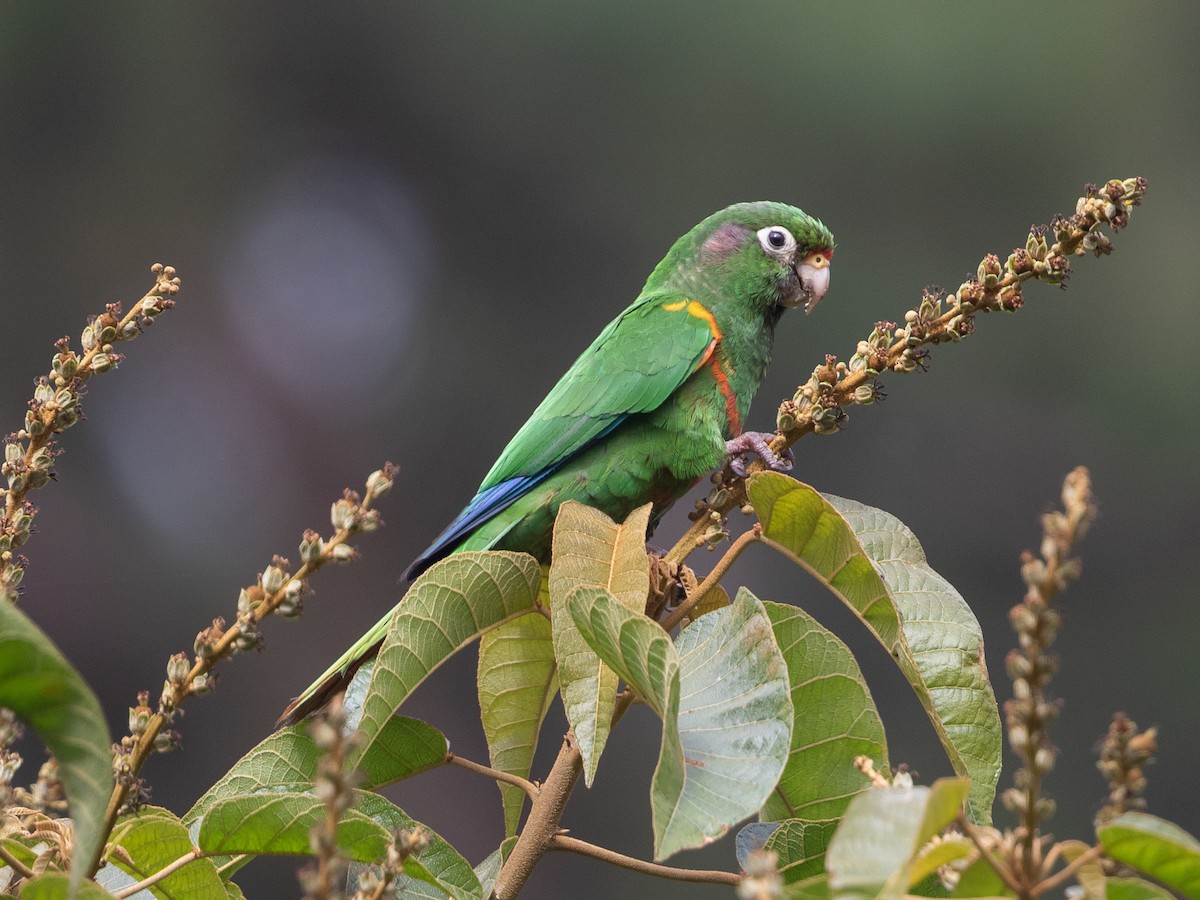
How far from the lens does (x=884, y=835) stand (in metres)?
0.65

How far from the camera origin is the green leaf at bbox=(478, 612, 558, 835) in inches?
53.6

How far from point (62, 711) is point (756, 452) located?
56.2 inches

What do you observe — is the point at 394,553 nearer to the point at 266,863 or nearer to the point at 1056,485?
the point at 266,863

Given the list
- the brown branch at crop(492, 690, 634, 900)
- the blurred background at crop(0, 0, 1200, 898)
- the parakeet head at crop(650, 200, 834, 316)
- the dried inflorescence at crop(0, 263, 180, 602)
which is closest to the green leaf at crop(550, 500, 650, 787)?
the brown branch at crop(492, 690, 634, 900)

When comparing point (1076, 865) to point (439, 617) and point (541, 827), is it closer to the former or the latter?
point (541, 827)

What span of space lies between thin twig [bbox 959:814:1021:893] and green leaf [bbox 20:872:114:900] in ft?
1.91

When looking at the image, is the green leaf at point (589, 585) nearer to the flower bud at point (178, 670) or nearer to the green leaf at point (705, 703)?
the green leaf at point (705, 703)

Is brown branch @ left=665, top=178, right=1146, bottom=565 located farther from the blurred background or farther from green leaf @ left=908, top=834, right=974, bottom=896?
the blurred background

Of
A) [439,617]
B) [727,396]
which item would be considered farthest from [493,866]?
[727,396]

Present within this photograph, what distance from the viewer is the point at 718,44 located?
8.38 meters

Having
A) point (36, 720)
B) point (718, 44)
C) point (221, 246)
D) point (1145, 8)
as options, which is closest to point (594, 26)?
point (718, 44)

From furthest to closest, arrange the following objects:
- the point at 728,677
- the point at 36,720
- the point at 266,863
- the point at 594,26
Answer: the point at 594,26, the point at 266,863, the point at 728,677, the point at 36,720

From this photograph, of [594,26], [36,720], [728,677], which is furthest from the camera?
[594,26]

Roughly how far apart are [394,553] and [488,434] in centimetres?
100
